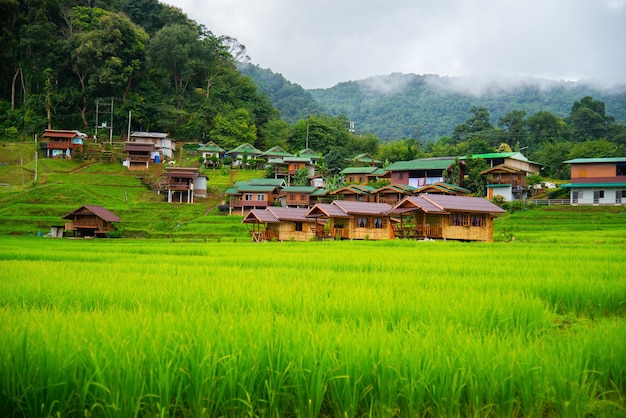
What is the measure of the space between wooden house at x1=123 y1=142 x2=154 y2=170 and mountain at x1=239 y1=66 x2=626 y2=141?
57538mm

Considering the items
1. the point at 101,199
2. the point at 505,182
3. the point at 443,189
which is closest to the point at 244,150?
the point at 101,199

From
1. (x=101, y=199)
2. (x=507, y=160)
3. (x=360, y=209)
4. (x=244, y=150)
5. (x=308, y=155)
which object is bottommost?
(x=360, y=209)

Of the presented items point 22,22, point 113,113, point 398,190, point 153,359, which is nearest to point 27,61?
point 22,22

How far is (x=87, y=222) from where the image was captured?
35.6 metres

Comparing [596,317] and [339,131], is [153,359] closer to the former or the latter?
[596,317]

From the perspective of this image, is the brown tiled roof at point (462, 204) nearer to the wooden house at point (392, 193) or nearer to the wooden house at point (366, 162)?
the wooden house at point (392, 193)

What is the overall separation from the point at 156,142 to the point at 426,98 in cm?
10206

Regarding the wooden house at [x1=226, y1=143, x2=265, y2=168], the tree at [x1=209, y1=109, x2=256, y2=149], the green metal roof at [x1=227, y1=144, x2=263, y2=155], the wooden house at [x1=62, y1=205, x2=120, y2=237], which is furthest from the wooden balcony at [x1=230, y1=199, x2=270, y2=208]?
the tree at [x1=209, y1=109, x2=256, y2=149]

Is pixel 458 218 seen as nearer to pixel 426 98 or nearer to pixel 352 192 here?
pixel 352 192

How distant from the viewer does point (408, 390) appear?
2.92 metres

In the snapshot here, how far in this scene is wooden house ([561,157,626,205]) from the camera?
39.8 m

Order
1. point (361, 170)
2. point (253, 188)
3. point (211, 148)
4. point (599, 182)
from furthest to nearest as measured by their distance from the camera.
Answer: point (211, 148), point (361, 170), point (253, 188), point (599, 182)

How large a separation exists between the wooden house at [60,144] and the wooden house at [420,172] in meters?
40.5

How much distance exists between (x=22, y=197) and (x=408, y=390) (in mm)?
48173
